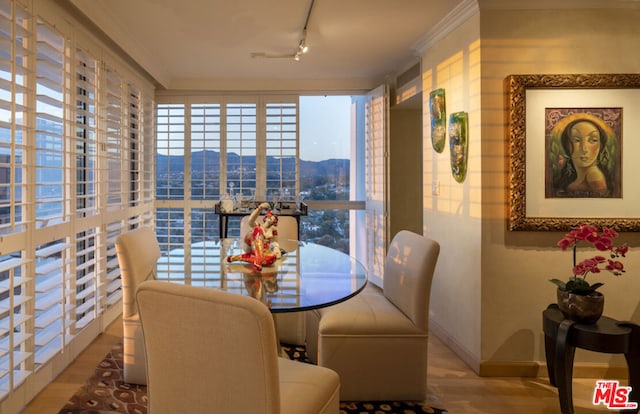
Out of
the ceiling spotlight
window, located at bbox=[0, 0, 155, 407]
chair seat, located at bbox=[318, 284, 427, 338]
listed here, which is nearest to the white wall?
chair seat, located at bbox=[318, 284, 427, 338]

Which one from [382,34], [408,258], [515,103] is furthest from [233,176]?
[515,103]

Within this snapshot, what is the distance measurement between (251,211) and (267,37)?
171 cm

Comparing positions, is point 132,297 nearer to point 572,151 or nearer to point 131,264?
point 131,264

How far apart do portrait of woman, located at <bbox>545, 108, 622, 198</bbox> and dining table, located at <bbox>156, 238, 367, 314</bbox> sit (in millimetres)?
1432

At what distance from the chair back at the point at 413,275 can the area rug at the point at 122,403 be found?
1.41 feet

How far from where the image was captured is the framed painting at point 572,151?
232 centimetres

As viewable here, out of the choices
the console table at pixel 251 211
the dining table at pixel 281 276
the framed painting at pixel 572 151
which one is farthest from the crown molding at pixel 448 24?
the console table at pixel 251 211

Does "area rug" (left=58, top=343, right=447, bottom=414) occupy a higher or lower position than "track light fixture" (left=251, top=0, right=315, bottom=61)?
lower

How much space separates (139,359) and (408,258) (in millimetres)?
1672

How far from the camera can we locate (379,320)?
206cm

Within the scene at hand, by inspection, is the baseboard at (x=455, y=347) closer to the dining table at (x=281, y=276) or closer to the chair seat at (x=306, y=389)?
the dining table at (x=281, y=276)

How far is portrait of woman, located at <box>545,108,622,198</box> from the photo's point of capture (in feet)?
7.61

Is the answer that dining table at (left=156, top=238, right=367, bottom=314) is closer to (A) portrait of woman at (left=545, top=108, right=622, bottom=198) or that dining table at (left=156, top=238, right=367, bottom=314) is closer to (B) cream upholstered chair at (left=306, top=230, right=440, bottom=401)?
(B) cream upholstered chair at (left=306, top=230, right=440, bottom=401)

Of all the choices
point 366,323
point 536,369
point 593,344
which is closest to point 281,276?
point 366,323
